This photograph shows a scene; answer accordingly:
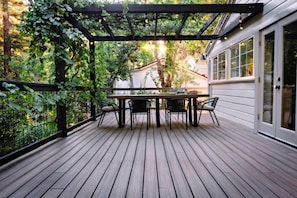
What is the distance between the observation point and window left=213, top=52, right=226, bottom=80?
20.8ft

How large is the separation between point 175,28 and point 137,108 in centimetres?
230

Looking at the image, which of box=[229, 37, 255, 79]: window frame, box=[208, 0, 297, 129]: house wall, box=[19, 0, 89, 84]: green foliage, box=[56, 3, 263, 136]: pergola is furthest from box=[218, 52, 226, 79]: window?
Result: box=[19, 0, 89, 84]: green foliage

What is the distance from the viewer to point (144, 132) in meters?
4.29

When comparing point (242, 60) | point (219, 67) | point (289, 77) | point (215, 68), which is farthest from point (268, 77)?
point (215, 68)

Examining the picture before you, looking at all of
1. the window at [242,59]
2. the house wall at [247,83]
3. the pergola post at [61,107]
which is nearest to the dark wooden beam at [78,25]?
the pergola post at [61,107]

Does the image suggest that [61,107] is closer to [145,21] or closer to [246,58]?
[145,21]

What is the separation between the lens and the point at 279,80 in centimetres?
337

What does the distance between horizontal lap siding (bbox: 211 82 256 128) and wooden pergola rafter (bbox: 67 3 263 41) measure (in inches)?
59.2

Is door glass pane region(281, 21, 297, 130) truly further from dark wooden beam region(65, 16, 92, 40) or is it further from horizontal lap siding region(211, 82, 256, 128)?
dark wooden beam region(65, 16, 92, 40)

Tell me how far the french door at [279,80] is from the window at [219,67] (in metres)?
2.38

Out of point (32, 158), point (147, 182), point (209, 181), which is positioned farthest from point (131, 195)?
point (32, 158)

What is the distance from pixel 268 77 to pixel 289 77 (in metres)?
0.61

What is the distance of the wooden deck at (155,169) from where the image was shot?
1.79 meters

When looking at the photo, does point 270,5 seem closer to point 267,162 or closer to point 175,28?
Result: point 175,28
